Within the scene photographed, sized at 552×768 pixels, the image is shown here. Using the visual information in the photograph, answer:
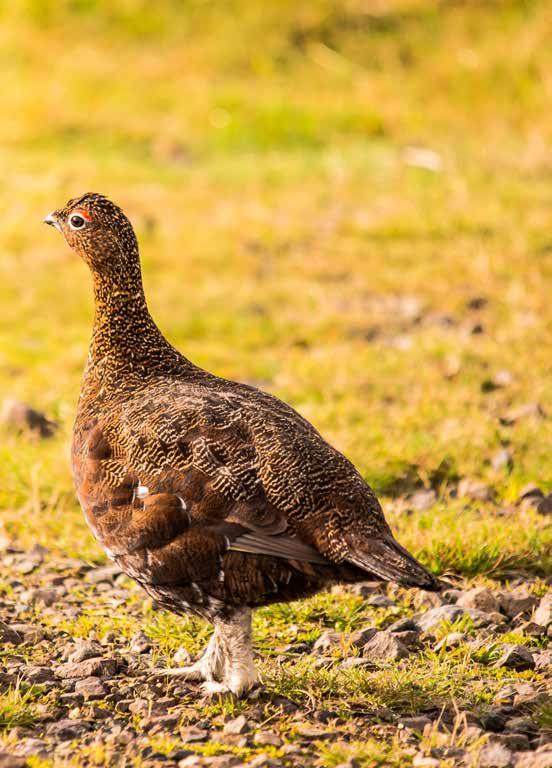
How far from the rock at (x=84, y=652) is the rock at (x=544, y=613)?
173 cm

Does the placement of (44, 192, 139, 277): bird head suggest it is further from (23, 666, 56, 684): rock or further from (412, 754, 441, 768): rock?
(412, 754, 441, 768): rock

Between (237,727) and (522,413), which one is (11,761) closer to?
(237,727)

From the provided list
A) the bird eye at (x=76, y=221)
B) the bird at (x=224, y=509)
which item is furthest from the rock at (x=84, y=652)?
the bird eye at (x=76, y=221)

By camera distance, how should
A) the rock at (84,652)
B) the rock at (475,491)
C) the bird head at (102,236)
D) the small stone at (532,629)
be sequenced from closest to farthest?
the rock at (84,652)
the small stone at (532,629)
the bird head at (102,236)
the rock at (475,491)

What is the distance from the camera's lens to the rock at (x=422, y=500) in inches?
239

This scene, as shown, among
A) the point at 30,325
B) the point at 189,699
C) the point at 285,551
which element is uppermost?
the point at 30,325

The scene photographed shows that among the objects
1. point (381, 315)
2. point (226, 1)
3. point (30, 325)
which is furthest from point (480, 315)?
point (226, 1)

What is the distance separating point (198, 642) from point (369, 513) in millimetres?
1098

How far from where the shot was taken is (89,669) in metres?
4.43

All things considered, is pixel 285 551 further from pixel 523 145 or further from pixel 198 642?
pixel 523 145

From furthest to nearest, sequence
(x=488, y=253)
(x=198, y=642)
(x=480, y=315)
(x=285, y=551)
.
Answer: (x=488, y=253)
(x=480, y=315)
(x=198, y=642)
(x=285, y=551)

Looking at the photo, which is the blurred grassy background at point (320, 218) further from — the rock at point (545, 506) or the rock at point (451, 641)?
the rock at point (451, 641)

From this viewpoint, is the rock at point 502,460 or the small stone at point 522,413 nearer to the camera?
the rock at point 502,460

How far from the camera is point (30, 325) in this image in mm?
9469
